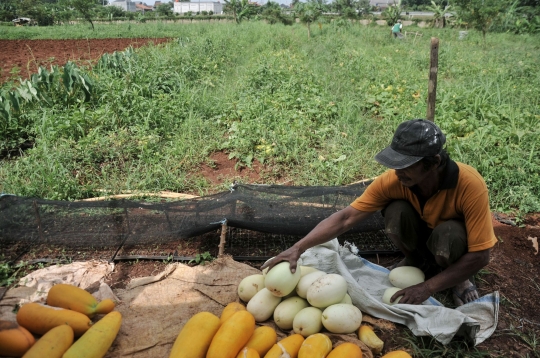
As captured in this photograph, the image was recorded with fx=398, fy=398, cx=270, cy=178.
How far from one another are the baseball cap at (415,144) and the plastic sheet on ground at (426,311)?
0.77m

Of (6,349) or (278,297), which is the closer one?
(6,349)

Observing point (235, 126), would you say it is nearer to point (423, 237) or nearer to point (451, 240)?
point (423, 237)

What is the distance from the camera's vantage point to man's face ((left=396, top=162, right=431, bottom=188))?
1995mm

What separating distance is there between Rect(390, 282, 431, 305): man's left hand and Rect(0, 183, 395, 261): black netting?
788mm

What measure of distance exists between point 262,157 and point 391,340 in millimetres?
2849

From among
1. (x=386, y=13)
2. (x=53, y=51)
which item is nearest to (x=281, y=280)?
(x=53, y=51)

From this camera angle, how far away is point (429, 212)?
91.0 inches

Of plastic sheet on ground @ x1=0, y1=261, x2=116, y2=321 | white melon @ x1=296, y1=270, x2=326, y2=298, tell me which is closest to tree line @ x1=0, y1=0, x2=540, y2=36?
white melon @ x1=296, y1=270, x2=326, y2=298

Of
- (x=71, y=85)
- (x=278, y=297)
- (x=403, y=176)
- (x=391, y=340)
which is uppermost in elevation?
(x=71, y=85)

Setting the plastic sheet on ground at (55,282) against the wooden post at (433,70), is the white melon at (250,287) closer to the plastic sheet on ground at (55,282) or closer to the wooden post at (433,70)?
the plastic sheet on ground at (55,282)

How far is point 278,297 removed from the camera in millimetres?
2193

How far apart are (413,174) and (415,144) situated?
0.16m

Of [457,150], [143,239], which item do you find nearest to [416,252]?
[143,239]

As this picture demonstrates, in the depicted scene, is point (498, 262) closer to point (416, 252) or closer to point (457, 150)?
point (416, 252)
